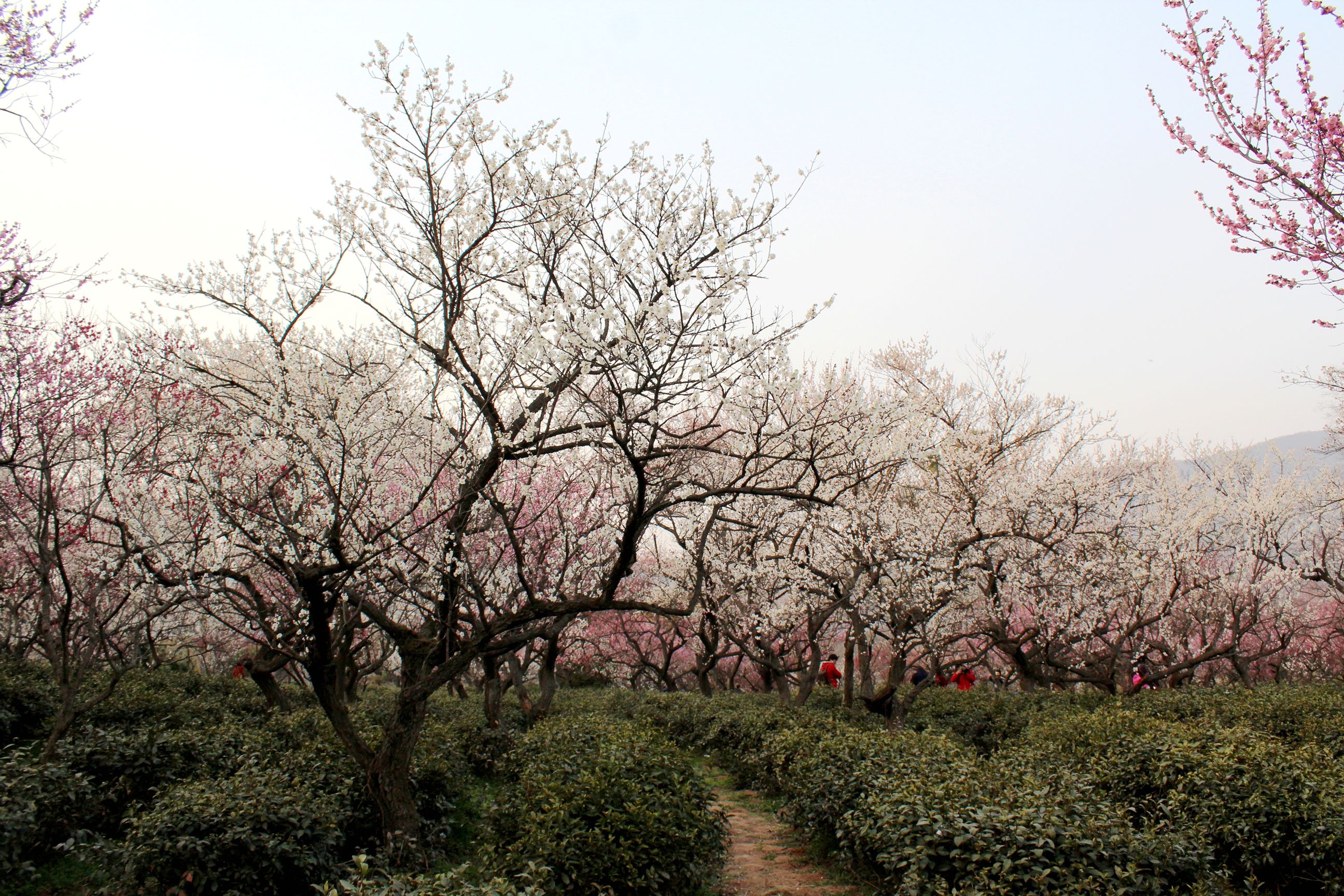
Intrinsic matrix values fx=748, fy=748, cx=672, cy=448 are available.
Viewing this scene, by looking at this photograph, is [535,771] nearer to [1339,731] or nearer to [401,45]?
[401,45]

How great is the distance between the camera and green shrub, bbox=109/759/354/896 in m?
5.18

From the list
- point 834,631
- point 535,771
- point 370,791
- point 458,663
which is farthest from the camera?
point 834,631

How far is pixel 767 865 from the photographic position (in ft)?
25.7

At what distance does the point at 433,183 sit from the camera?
6.82 metres

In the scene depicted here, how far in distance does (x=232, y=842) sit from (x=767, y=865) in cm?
509

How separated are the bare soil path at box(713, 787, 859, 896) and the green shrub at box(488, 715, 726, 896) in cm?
49

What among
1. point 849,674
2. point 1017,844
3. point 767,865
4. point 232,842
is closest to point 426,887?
point 232,842

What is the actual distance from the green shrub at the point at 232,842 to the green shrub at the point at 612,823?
4.69 ft

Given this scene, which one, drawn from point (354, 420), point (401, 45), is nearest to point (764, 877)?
point (354, 420)

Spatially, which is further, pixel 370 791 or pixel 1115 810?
pixel 370 791

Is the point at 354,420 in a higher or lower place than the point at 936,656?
higher

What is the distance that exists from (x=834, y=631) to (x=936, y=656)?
19.9 ft

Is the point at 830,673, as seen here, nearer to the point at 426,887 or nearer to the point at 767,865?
the point at 767,865

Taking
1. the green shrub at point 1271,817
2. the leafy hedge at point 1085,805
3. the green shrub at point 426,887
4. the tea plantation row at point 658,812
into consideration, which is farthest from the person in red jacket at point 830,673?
the green shrub at point 426,887
